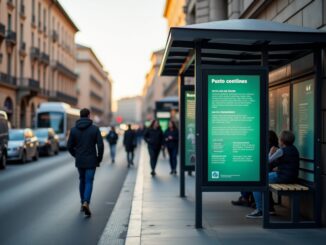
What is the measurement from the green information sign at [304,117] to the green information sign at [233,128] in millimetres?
1046

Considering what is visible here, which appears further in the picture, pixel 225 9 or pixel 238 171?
pixel 225 9

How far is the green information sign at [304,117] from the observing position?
832 cm

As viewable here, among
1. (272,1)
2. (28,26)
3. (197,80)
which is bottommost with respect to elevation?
(197,80)

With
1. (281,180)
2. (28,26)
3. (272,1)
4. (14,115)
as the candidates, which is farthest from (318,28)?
(28,26)

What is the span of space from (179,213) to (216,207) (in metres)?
1.06

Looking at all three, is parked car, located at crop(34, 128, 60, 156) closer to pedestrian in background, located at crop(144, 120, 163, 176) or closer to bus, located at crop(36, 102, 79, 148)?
bus, located at crop(36, 102, 79, 148)

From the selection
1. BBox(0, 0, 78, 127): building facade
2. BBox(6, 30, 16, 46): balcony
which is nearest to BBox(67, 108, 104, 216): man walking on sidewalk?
BBox(0, 0, 78, 127): building facade

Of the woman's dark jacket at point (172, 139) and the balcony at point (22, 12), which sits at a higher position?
the balcony at point (22, 12)

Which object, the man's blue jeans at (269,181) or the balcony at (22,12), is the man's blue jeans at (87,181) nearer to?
the man's blue jeans at (269,181)

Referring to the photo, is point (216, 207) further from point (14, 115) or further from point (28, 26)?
point (28, 26)

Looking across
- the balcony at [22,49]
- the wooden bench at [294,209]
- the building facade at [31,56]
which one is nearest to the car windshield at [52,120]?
the building facade at [31,56]

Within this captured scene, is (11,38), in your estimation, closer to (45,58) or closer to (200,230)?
(45,58)

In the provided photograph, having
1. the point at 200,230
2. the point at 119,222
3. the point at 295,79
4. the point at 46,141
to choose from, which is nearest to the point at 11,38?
the point at 46,141

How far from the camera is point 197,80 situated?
7707mm
